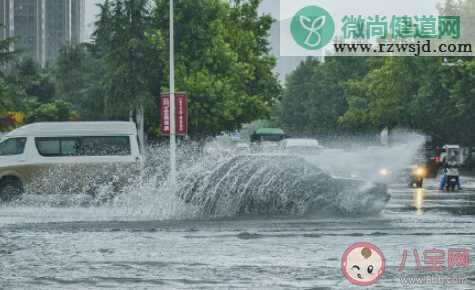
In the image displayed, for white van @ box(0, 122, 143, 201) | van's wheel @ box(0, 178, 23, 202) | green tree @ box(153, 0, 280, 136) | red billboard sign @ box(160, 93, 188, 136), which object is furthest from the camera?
green tree @ box(153, 0, 280, 136)

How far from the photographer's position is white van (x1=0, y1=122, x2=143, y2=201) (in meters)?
26.4

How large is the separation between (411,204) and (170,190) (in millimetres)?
7418

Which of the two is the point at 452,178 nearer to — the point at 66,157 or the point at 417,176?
the point at 417,176

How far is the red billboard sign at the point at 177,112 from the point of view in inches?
1239

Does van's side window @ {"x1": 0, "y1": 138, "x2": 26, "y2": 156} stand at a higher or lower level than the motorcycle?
higher

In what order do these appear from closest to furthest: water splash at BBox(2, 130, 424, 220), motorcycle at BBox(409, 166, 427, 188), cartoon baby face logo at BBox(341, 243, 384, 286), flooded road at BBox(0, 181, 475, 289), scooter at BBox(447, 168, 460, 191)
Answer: cartoon baby face logo at BBox(341, 243, 384, 286), flooded road at BBox(0, 181, 475, 289), water splash at BBox(2, 130, 424, 220), scooter at BBox(447, 168, 460, 191), motorcycle at BBox(409, 166, 427, 188)

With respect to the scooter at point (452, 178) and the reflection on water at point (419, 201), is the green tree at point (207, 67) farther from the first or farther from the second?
the reflection on water at point (419, 201)

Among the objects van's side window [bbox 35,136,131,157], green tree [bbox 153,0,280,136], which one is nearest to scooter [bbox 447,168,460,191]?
van's side window [bbox 35,136,131,157]

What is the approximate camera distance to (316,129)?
11462cm

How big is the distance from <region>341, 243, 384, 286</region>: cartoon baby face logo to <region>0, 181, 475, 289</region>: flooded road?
0.12m

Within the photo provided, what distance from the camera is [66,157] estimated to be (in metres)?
27.1

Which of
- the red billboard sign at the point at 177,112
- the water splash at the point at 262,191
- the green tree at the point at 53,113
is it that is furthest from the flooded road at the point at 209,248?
the green tree at the point at 53,113

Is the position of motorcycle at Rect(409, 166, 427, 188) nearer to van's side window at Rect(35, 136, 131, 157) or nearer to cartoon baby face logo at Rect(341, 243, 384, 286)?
van's side window at Rect(35, 136, 131, 157)

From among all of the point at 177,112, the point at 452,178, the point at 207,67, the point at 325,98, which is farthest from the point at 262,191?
the point at 325,98
